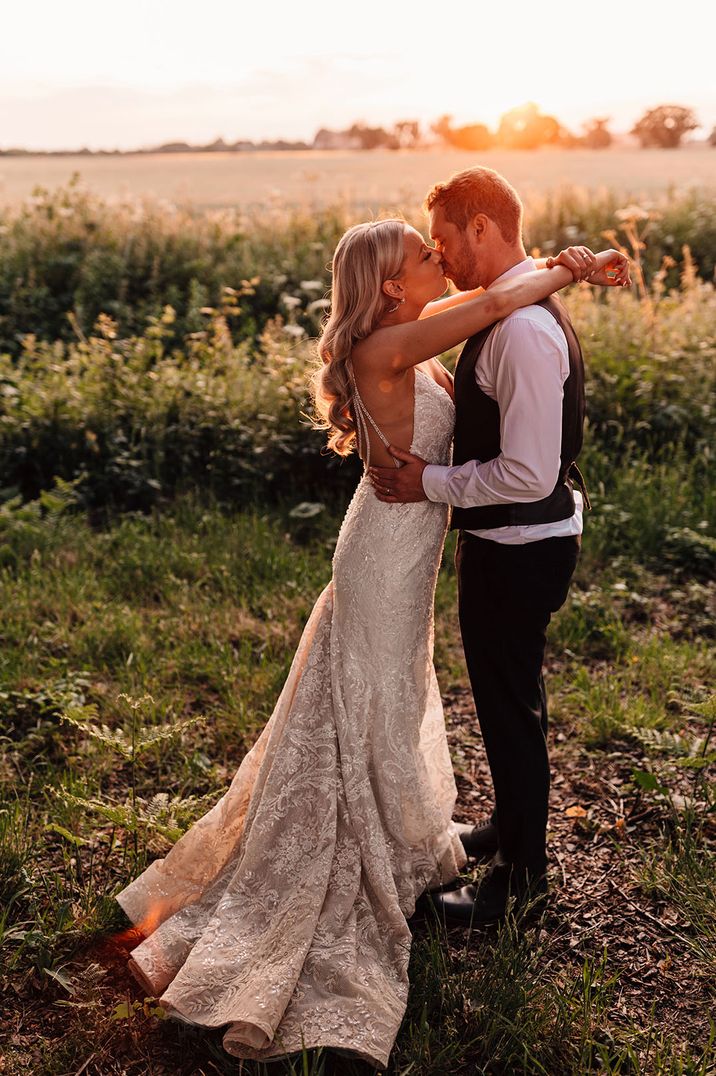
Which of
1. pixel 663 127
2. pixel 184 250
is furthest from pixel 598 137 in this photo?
pixel 184 250

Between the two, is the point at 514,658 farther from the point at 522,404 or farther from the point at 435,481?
the point at 522,404

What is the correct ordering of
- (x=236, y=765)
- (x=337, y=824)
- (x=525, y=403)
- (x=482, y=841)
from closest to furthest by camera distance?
(x=525, y=403) < (x=337, y=824) < (x=482, y=841) < (x=236, y=765)

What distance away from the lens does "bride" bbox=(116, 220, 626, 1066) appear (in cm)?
279

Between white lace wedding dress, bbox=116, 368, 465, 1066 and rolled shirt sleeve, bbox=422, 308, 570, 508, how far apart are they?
1.09 ft

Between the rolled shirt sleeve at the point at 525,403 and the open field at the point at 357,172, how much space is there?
13053mm

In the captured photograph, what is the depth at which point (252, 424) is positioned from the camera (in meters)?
7.31

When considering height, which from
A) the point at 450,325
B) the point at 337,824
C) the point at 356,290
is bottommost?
the point at 337,824

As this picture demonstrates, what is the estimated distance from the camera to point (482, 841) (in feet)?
12.3

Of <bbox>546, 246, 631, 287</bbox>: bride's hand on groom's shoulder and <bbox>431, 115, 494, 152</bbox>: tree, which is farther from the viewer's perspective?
<bbox>431, 115, 494, 152</bbox>: tree

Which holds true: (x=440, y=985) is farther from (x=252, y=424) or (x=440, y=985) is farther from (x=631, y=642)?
(x=252, y=424)

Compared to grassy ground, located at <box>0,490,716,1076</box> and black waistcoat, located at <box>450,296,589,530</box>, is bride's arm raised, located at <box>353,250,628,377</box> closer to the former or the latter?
black waistcoat, located at <box>450,296,589,530</box>

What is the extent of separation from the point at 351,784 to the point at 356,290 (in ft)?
5.37

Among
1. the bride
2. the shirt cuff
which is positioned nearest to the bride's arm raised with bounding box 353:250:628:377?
the bride

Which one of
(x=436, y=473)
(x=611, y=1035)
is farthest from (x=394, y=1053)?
(x=436, y=473)
